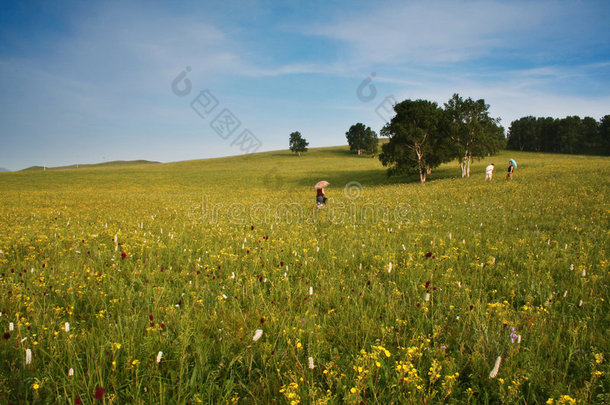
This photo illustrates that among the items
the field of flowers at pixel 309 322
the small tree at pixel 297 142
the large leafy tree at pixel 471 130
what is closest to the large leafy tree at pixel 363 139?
the small tree at pixel 297 142

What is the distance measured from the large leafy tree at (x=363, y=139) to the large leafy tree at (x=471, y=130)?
2427 inches

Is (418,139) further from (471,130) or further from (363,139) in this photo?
(363,139)

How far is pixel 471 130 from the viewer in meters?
39.4

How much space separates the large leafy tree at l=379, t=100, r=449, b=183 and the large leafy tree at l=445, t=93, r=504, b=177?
161 cm

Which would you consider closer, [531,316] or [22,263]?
[531,316]

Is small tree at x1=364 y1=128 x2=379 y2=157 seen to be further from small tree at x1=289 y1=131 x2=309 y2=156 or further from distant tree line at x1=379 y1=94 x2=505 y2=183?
distant tree line at x1=379 y1=94 x2=505 y2=183

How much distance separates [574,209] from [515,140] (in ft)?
459

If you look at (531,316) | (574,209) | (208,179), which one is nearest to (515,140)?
(208,179)

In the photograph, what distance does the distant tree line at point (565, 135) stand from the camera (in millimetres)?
99188

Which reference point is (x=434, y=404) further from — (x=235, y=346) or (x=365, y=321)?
(x=235, y=346)

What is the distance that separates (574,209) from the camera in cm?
1091

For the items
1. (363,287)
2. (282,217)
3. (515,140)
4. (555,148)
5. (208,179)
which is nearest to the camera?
(363,287)

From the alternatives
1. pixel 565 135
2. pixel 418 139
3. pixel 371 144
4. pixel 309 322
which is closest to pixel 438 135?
pixel 418 139

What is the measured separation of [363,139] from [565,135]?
71465 mm
